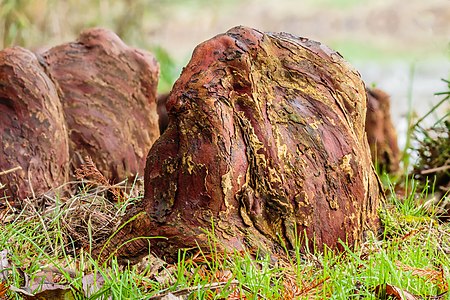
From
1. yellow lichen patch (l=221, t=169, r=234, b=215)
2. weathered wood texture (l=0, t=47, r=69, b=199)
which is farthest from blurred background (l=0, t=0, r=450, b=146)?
yellow lichen patch (l=221, t=169, r=234, b=215)

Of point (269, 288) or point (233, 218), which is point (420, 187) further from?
point (269, 288)

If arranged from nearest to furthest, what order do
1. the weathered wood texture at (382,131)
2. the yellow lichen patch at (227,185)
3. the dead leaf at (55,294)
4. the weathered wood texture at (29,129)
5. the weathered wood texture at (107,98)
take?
the dead leaf at (55,294) → the yellow lichen patch at (227,185) → the weathered wood texture at (29,129) → the weathered wood texture at (107,98) → the weathered wood texture at (382,131)

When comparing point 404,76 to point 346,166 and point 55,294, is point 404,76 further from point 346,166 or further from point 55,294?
point 55,294

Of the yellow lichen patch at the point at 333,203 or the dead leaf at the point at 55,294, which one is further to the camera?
the yellow lichen patch at the point at 333,203

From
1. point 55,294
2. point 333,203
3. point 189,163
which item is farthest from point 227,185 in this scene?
point 55,294

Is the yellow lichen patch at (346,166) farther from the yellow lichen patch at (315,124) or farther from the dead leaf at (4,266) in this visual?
the dead leaf at (4,266)

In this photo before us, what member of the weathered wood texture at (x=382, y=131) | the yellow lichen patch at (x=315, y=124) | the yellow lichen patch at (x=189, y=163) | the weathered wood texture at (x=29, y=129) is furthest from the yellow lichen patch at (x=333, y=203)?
the weathered wood texture at (x=382, y=131)

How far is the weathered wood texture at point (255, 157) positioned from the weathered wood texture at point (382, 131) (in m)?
1.81

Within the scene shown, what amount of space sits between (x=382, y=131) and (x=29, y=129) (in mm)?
2041

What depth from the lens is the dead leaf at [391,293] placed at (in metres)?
1.82

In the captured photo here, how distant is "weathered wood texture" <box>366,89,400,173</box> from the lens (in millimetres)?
4176

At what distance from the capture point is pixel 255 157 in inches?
87.3

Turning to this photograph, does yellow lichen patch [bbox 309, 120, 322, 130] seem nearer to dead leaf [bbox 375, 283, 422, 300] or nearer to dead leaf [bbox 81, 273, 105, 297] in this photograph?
dead leaf [bbox 375, 283, 422, 300]

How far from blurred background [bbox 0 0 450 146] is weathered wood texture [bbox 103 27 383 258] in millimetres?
1248
